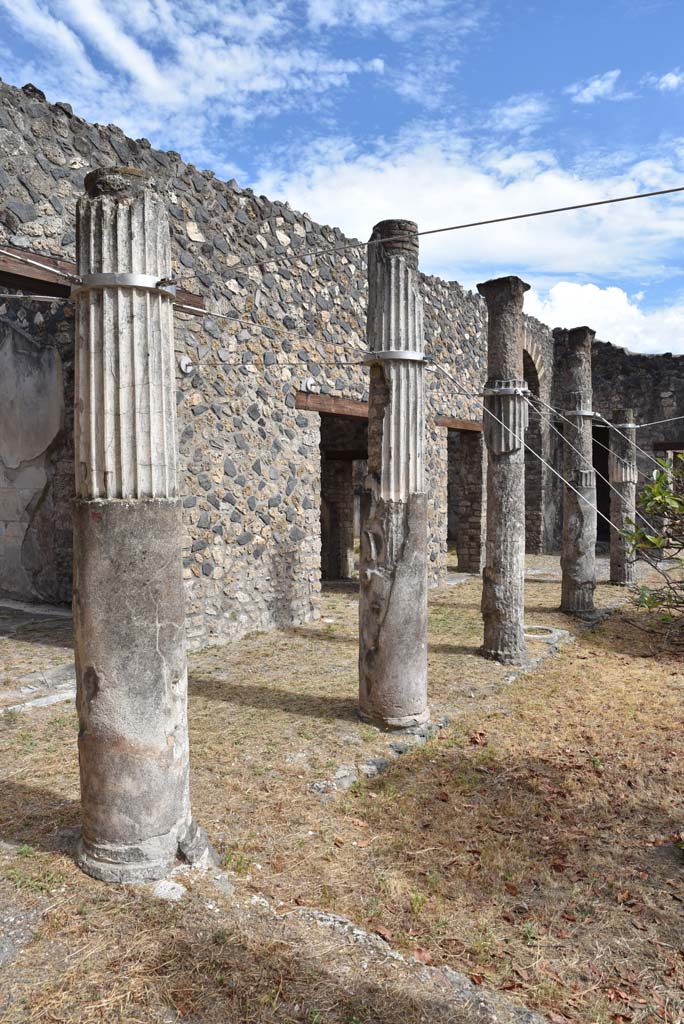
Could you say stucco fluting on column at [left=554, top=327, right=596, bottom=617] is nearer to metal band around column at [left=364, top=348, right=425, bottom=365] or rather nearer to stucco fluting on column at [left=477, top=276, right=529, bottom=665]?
stucco fluting on column at [left=477, top=276, right=529, bottom=665]

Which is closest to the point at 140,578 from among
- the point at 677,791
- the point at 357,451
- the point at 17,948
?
the point at 17,948

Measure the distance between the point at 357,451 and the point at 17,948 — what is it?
10.8 metres

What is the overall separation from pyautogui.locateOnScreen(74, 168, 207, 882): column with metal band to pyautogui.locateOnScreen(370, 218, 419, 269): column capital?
7.96 ft

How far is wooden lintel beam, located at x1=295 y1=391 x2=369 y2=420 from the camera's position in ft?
29.0

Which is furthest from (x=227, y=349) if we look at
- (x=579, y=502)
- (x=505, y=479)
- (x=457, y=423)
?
(x=457, y=423)

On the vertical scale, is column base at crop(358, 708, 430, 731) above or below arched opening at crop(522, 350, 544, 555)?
below

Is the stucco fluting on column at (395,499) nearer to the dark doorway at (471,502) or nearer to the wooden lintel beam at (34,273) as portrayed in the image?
the wooden lintel beam at (34,273)

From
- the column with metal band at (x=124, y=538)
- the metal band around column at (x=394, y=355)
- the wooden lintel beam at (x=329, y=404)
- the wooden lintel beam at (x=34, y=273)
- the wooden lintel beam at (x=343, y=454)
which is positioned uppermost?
the wooden lintel beam at (x=34, y=273)

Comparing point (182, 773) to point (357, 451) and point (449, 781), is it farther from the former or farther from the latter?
point (357, 451)

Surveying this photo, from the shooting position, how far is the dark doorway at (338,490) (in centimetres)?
1334

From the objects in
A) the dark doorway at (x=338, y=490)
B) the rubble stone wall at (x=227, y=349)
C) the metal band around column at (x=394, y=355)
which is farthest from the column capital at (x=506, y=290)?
the dark doorway at (x=338, y=490)

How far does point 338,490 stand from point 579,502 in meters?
4.98

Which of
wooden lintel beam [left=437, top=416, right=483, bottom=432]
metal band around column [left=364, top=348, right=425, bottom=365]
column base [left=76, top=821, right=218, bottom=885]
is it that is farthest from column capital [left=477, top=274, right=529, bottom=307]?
column base [left=76, top=821, right=218, bottom=885]

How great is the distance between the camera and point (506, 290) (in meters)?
7.43
